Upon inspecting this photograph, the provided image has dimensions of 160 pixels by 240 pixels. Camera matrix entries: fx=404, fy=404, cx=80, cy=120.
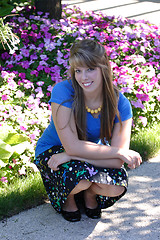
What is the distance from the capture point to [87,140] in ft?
8.99

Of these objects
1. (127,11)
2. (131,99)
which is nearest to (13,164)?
(131,99)

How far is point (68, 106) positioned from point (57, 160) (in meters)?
0.35

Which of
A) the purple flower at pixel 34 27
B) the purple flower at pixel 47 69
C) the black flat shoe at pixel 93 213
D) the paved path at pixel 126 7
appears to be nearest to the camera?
the black flat shoe at pixel 93 213

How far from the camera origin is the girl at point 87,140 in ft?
8.23

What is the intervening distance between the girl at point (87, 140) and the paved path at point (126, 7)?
206 inches

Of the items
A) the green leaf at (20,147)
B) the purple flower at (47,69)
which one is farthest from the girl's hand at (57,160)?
the purple flower at (47,69)

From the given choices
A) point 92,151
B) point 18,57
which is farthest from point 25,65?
point 92,151

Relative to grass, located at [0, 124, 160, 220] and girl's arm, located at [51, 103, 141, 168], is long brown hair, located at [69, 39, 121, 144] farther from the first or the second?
grass, located at [0, 124, 160, 220]

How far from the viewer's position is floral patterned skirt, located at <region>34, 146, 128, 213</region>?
2484 millimetres

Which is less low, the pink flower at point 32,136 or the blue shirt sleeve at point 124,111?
the blue shirt sleeve at point 124,111

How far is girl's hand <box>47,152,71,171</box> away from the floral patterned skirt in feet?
0.09

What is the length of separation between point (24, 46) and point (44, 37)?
0.52 meters

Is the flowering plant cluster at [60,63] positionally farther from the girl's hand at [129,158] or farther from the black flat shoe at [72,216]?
the girl's hand at [129,158]

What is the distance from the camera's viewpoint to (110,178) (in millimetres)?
2518
